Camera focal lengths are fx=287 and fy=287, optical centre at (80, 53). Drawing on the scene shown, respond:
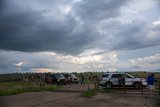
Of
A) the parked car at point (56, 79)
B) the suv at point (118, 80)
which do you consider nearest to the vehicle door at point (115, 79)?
the suv at point (118, 80)

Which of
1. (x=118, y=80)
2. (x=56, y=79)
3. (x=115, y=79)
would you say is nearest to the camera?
(x=118, y=80)

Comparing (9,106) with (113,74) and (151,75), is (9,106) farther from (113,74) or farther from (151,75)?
(113,74)

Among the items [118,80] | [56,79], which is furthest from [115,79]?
[56,79]

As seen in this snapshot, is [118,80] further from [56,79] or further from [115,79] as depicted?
[56,79]

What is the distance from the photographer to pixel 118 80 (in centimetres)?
2969

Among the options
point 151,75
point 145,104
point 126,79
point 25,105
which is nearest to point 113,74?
point 126,79

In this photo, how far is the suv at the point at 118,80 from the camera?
2911 cm

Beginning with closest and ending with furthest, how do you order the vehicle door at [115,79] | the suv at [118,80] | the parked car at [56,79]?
the suv at [118,80]
the vehicle door at [115,79]
the parked car at [56,79]

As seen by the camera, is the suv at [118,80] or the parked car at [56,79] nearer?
the suv at [118,80]

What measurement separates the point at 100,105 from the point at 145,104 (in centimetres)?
312

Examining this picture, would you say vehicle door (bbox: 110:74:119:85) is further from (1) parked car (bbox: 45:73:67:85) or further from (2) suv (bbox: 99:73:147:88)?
(1) parked car (bbox: 45:73:67:85)

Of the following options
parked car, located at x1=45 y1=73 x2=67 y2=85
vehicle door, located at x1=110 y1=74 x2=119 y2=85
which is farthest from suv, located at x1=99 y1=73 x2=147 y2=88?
parked car, located at x1=45 y1=73 x2=67 y2=85

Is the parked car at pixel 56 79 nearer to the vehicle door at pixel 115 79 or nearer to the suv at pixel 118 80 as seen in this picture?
the suv at pixel 118 80

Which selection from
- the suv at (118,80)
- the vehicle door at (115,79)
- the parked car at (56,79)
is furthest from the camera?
the parked car at (56,79)
